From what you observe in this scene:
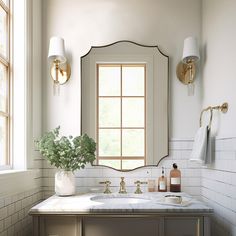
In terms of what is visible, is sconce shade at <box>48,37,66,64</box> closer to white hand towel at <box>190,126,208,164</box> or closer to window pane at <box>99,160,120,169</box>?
window pane at <box>99,160,120,169</box>

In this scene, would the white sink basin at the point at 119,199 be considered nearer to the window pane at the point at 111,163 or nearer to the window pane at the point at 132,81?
the window pane at the point at 111,163

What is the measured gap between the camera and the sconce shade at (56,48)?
8.66ft

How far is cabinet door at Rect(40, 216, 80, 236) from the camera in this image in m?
2.03

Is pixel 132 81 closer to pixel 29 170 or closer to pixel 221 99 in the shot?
pixel 221 99

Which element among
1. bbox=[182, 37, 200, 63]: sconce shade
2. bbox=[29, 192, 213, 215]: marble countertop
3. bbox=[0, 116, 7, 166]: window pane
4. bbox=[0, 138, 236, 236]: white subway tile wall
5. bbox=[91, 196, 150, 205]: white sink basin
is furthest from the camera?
bbox=[182, 37, 200, 63]: sconce shade

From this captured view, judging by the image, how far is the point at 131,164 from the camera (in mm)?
2744

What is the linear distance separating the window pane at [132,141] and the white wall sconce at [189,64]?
0.52 metres

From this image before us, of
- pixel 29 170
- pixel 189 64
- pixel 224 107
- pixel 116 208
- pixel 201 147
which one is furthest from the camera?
pixel 189 64

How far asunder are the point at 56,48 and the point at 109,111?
25.2 inches

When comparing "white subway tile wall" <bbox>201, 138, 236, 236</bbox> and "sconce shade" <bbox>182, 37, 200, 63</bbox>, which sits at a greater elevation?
"sconce shade" <bbox>182, 37, 200, 63</bbox>

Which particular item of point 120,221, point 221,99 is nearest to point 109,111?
point 221,99

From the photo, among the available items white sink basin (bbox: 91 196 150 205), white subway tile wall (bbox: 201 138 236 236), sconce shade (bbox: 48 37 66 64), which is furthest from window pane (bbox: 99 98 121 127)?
white subway tile wall (bbox: 201 138 236 236)

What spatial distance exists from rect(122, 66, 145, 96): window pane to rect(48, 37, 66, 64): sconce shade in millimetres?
Answer: 500

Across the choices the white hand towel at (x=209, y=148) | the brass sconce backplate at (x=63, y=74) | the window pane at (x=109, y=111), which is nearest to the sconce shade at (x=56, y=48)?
the brass sconce backplate at (x=63, y=74)
